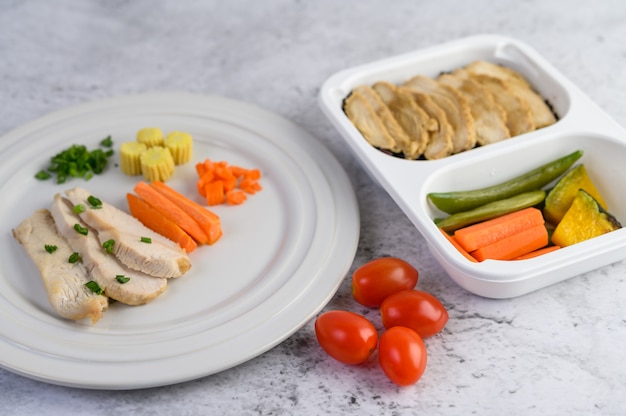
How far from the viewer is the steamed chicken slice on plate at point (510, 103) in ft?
12.2

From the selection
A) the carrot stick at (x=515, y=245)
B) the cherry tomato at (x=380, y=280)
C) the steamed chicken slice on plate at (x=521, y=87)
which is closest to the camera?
the cherry tomato at (x=380, y=280)

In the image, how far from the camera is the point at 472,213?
132 inches

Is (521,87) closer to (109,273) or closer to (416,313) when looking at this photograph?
(416,313)

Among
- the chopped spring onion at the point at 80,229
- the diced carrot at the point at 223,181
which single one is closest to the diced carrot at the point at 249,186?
the diced carrot at the point at 223,181

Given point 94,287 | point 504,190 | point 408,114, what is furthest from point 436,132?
point 94,287

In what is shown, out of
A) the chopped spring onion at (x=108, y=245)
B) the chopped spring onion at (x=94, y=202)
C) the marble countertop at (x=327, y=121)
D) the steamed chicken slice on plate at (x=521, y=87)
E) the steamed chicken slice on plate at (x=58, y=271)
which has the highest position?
the steamed chicken slice on plate at (x=521, y=87)

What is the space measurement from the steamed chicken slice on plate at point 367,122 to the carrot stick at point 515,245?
0.71m

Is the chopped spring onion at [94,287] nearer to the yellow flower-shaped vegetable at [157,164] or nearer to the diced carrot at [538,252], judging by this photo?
the yellow flower-shaped vegetable at [157,164]

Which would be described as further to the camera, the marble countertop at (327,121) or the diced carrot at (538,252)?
the diced carrot at (538,252)

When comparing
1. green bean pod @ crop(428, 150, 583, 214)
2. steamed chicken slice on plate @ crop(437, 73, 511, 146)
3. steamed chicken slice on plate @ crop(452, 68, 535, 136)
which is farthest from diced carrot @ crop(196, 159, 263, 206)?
steamed chicken slice on plate @ crop(452, 68, 535, 136)

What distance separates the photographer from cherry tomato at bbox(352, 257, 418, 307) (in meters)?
3.11

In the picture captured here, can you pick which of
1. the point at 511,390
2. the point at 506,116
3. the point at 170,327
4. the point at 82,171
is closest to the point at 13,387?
the point at 170,327

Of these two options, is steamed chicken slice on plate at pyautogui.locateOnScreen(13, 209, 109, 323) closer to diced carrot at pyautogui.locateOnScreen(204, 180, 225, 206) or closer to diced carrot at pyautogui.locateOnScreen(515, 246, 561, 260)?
diced carrot at pyautogui.locateOnScreen(204, 180, 225, 206)

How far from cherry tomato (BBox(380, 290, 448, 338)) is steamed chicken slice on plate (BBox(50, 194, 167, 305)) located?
2.98 feet
